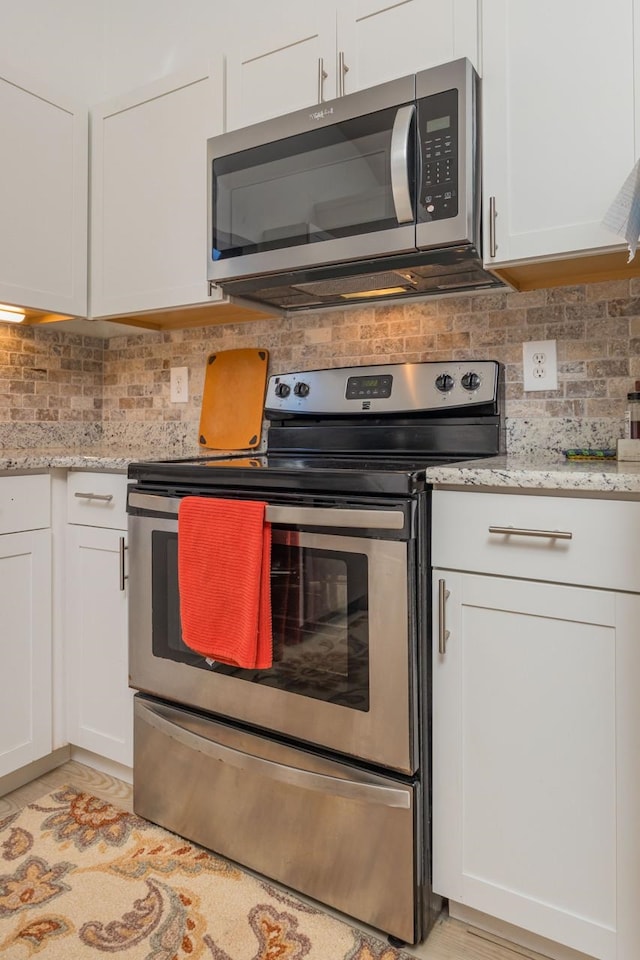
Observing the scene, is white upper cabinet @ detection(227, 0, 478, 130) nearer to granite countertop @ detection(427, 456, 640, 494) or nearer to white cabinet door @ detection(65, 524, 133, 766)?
granite countertop @ detection(427, 456, 640, 494)

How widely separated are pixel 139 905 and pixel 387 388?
4.61ft

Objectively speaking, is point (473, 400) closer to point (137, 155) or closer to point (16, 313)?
point (137, 155)

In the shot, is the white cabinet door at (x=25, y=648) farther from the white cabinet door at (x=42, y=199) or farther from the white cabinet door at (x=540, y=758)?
the white cabinet door at (x=540, y=758)

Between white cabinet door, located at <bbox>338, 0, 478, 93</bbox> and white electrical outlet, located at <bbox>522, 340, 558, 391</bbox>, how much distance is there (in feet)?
2.23

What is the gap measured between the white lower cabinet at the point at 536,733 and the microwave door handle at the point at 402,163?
0.70 m

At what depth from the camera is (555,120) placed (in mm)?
1394

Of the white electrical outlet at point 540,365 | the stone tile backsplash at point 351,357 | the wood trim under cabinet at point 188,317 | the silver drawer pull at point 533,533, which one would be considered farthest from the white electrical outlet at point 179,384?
the silver drawer pull at point 533,533

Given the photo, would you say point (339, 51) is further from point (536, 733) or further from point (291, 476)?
point (536, 733)

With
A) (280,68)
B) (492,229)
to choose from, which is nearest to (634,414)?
(492,229)

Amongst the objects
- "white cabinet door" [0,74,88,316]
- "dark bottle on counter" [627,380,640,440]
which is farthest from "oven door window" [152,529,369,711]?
"white cabinet door" [0,74,88,316]

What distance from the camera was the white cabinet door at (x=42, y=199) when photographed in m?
1.96

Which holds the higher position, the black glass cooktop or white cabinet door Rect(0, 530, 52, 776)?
the black glass cooktop

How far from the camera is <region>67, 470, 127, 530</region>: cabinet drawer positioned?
1.81m

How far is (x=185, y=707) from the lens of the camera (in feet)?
5.36
